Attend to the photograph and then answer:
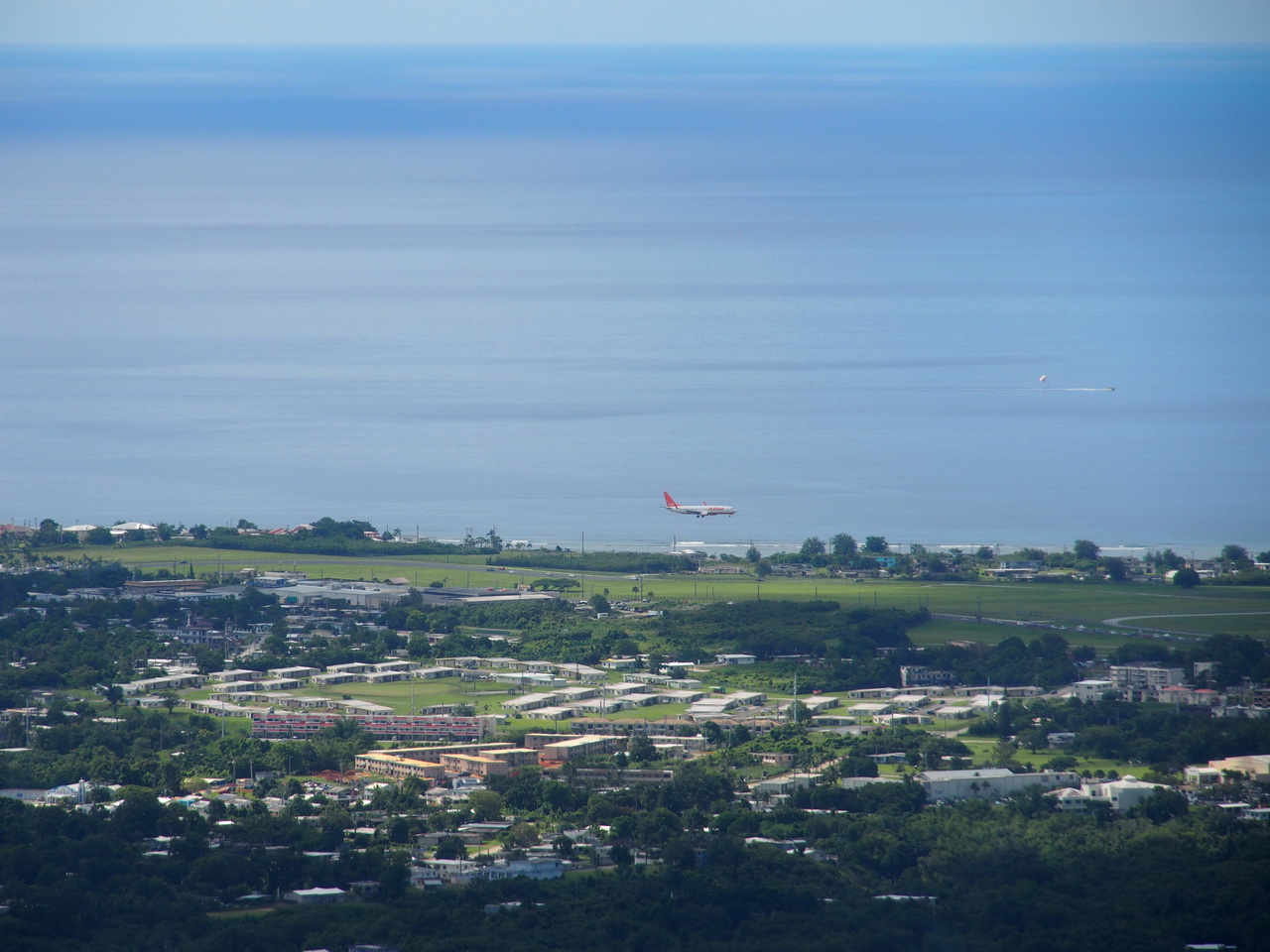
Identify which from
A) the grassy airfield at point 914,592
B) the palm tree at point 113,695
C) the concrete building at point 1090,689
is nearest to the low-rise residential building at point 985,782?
the concrete building at point 1090,689

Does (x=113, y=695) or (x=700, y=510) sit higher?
(x=700, y=510)

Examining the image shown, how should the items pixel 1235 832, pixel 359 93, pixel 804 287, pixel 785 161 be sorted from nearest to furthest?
pixel 1235 832
pixel 804 287
pixel 785 161
pixel 359 93

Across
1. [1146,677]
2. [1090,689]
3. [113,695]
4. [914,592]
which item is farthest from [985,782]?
[113,695]

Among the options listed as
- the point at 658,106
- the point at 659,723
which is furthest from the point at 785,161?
the point at 659,723

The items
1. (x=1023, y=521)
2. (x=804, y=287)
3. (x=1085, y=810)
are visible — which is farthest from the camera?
(x=804, y=287)

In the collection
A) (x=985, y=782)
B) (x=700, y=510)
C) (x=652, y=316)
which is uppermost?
(x=652, y=316)

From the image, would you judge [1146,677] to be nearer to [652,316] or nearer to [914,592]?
[914,592]

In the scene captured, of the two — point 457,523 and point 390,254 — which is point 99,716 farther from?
point 390,254

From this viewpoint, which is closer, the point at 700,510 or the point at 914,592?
the point at 914,592
